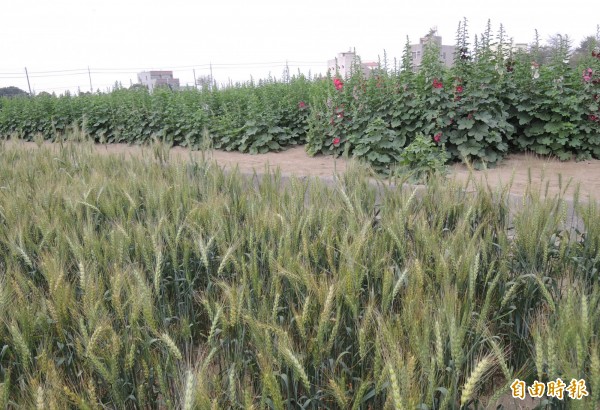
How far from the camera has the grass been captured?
1.36 m

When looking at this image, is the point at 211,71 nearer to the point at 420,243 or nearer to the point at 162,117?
the point at 162,117

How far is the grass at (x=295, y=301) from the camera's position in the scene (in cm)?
136

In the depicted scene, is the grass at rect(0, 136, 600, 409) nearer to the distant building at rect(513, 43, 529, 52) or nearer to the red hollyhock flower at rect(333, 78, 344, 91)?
the red hollyhock flower at rect(333, 78, 344, 91)

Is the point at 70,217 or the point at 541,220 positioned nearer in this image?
the point at 541,220

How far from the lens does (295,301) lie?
76.9 inches

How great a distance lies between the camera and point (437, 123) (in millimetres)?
6727

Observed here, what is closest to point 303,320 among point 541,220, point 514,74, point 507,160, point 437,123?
point 541,220

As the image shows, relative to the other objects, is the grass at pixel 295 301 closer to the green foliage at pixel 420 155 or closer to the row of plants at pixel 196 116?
the green foliage at pixel 420 155

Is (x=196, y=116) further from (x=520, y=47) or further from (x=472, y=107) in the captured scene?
(x=520, y=47)

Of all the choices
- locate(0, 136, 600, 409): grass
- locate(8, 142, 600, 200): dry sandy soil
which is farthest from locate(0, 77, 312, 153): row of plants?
locate(0, 136, 600, 409): grass

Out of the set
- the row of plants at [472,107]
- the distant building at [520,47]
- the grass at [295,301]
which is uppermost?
the distant building at [520,47]

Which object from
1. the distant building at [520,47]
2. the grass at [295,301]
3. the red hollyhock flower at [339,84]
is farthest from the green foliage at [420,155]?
the grass at [295,301]

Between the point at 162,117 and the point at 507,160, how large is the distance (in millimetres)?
7132

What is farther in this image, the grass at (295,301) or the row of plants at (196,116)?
the row of plants at (196,116)
